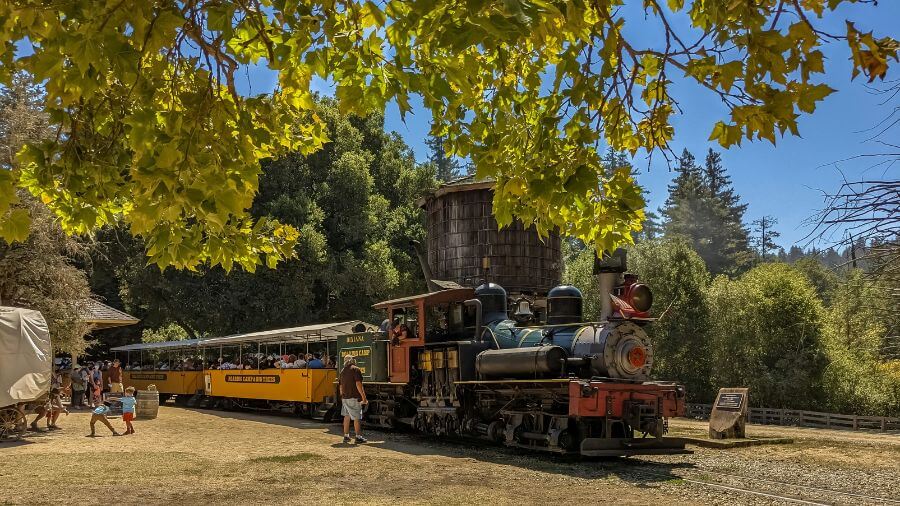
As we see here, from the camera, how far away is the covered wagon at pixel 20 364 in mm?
14672

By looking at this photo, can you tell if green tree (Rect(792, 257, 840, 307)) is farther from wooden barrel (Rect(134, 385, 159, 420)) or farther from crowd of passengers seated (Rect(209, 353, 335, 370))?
wooden barrel (Rect(134, 385, 159, 420))

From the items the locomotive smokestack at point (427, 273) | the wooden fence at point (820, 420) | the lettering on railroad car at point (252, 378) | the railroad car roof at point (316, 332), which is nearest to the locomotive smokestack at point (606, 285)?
the locomotive smokestack at point (427, 273)

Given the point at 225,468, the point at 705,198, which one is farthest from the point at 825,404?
the point at 705,198

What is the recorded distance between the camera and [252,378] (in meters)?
24.0

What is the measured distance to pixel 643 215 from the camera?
6.57 metres

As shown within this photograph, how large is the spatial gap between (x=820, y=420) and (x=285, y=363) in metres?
16.9

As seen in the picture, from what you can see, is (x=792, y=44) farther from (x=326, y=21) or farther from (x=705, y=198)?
(x=705, y=198)

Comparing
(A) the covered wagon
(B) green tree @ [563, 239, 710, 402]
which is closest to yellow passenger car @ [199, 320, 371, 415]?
(A) the covered wagon

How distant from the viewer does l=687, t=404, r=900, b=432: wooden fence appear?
77.3 ft

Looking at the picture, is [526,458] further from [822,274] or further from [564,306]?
[822,274]

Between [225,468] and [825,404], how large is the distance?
22925mm

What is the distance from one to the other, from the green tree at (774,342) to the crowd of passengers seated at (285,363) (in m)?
15.4

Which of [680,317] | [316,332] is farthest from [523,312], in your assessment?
[680,317]

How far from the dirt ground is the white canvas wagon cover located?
1.00m
